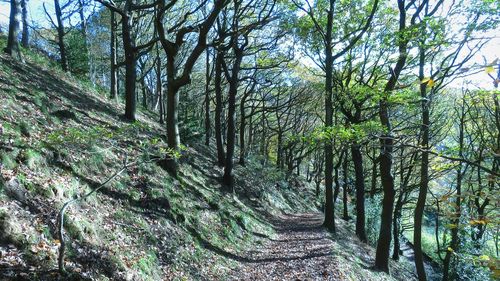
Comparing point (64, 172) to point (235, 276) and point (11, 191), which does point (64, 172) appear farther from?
point (235, 276)

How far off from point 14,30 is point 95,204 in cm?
1000

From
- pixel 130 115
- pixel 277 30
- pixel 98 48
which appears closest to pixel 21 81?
pixel 130 115

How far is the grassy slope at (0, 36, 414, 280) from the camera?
506 cm

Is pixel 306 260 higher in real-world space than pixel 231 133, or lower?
lower

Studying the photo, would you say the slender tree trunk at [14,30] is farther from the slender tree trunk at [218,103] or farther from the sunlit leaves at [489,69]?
the sunlit leaves at [489,69]

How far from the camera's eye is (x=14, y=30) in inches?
499

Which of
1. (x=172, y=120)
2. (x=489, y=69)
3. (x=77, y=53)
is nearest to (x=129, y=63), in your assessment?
(x=172, y=120)

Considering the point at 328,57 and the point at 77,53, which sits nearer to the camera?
the point at 328,57

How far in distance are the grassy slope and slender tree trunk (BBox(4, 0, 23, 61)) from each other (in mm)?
882

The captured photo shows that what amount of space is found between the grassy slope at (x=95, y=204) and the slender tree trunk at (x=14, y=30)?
882mm

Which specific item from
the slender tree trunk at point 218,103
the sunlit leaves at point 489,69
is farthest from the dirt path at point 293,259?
the sunlit leaves at point 489,69

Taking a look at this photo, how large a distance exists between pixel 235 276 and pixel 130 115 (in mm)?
9213

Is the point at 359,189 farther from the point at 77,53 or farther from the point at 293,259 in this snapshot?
the point at 77,53

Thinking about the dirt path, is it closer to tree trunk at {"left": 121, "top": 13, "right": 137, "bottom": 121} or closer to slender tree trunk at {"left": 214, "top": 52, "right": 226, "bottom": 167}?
slender tree trunk at {"left": 214, "top": 52, "right": 226, "bottom": 167}
